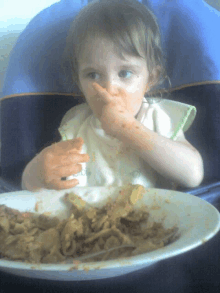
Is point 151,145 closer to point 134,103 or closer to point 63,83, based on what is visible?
point 134,103

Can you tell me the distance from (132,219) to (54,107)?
1.00 feet

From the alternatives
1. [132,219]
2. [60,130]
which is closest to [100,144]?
[60,130]

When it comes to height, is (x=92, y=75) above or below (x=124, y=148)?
above

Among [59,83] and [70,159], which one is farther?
[59,83]

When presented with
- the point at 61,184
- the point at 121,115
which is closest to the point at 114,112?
the point at 121,115

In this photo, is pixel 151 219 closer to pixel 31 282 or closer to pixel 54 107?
pixel 31 282

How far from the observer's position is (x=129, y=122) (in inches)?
16.2

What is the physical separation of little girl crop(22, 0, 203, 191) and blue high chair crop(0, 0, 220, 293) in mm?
27

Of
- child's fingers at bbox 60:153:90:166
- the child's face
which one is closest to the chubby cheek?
the child's face

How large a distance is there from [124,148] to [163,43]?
0.65 feet

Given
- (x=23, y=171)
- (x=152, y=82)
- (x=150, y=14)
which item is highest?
(x=150, y=14)

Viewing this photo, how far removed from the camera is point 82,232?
0.34m

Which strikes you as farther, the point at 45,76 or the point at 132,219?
the point at 45,76

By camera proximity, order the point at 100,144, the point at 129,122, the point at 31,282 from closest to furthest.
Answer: the point at 31,282, the point at 129,122, the point at 100,144
